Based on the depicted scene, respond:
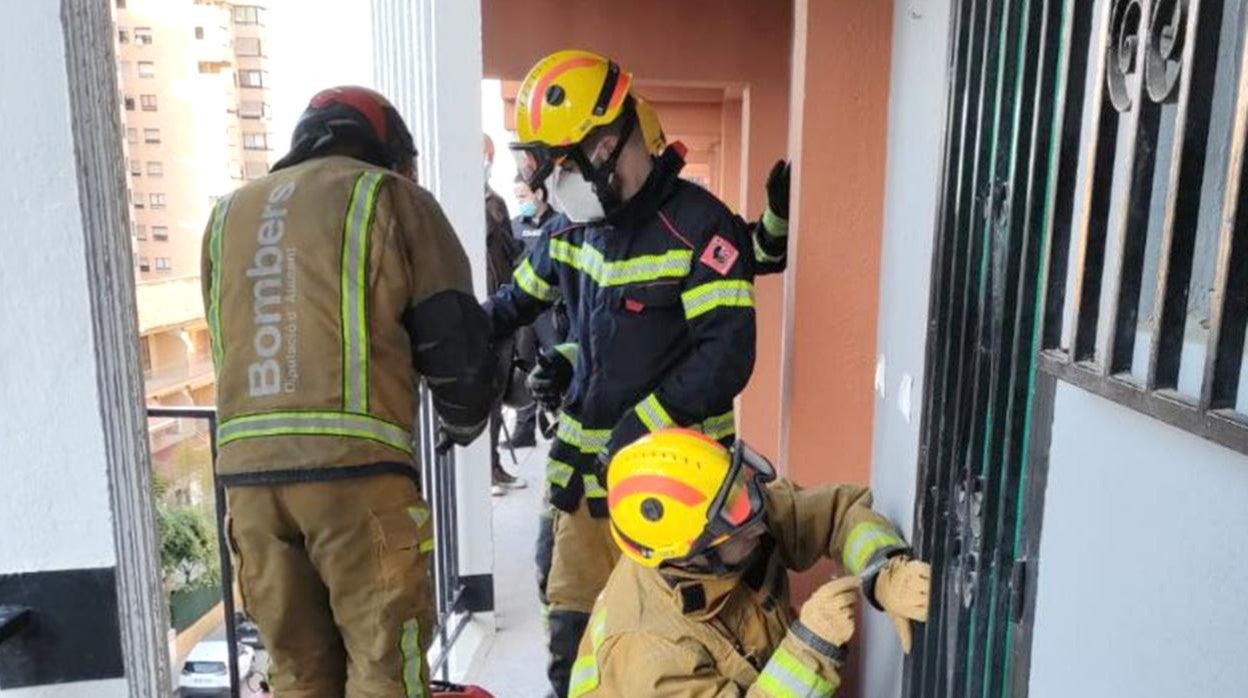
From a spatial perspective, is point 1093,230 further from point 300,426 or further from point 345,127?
point 345,127

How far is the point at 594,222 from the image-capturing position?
2.33 meters

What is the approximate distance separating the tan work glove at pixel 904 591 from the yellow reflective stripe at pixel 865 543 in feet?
0.40

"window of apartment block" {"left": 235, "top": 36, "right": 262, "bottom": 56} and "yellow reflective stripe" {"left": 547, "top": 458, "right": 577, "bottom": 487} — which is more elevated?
"window of apartment block" {"left": 235, "top": 36, "right": 262, "bottom": 56}

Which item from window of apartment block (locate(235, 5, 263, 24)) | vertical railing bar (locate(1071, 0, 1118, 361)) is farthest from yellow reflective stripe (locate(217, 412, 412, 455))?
window of apartment block (locate(235, 5, 263, 24))

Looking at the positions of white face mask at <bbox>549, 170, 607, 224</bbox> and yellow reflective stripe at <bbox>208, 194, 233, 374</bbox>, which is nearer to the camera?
yellow reflective stripe at <bbox>208, 194, 233, 374</bbox>

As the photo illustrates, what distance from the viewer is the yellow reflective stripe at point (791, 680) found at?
1.65 meters

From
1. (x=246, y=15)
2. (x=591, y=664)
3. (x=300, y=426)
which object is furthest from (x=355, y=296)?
(x=246, y=15)

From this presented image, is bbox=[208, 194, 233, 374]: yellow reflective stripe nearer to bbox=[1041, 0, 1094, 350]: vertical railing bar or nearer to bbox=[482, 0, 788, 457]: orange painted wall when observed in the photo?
bbox=[1041, 0, 1094, 350]: vertical railing bar

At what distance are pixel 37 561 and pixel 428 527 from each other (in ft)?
3.76

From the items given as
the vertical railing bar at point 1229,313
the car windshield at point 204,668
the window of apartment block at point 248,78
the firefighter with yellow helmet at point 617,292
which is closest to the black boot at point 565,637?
the firefighter with yellow helmet at point 617,292

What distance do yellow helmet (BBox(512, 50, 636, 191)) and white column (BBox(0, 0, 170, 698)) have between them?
132cm

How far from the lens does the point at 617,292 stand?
227 centimetres

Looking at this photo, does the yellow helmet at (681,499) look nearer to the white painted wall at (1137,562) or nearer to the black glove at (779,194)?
the white painted wall at (1137,562)

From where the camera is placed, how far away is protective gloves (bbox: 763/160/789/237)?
8.77 feet
